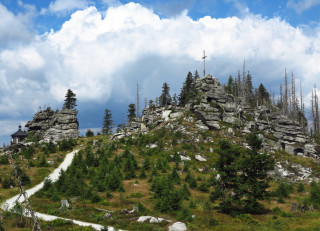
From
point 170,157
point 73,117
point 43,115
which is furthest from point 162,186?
point 43,115

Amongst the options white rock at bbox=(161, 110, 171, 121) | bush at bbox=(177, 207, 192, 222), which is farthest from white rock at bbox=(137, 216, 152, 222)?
white rock at bbox=(161, 110, 171, 121)

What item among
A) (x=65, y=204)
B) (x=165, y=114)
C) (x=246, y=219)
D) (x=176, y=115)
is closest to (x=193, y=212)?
(x=246, y=219)

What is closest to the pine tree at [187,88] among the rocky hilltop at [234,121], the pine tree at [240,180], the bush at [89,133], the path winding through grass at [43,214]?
the rocky hilltop at [234,121]

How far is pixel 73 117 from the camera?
88.8m

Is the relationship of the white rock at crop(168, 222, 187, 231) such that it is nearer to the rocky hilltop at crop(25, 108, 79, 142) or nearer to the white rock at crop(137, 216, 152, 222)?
the white rock at crop(137, 216, 152, 222)

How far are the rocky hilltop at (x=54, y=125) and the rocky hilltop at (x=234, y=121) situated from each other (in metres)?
22.9

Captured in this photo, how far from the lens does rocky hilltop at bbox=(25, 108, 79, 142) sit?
273ft

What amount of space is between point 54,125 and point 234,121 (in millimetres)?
63584

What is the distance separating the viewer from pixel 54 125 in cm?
8681

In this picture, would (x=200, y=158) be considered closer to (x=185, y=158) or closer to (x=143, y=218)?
(x=185, y=158)

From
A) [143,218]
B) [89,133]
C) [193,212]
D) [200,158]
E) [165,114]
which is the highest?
[165,114]

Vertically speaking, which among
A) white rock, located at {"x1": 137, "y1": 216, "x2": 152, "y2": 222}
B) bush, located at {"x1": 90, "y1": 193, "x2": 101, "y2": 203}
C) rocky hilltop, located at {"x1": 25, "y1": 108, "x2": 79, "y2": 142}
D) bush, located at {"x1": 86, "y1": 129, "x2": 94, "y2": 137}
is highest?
rocky hilltop, located at {"x1": 25, "y1": 108, "x2": 79, "y2": 142}

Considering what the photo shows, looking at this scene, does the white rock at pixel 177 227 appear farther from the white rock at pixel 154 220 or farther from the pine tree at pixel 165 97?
the pine tree at pixel 165 97

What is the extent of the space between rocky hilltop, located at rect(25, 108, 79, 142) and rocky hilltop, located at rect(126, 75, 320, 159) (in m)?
22.9
